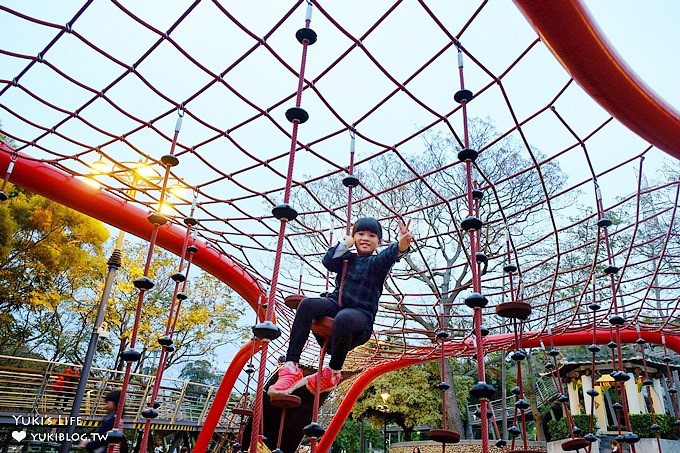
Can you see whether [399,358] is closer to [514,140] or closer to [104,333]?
[104,333]

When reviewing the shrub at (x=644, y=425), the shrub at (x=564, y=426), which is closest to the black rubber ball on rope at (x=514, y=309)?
the shrub at (x=644, y=425)

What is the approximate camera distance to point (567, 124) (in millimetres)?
2328

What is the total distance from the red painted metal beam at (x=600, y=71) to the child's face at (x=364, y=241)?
998 mm

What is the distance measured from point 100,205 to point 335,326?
2003 mm

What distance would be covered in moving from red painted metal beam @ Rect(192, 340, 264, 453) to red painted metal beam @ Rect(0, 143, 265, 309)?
0.74 m

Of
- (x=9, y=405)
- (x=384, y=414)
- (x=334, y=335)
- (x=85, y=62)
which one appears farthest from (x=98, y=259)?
(x=334, y=335)

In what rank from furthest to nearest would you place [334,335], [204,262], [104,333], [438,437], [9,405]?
[9,405], [104,333], [204,262], [438,437], [334,335]

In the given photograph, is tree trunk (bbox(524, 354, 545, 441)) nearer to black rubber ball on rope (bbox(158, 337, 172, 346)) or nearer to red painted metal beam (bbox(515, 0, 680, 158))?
red painted metal beam (bbox(515, 0, 680, 158))

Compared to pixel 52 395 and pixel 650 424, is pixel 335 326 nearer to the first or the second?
pixel 52 395

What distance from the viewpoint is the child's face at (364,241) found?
2160 millimetres

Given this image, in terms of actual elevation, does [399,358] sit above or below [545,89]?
below

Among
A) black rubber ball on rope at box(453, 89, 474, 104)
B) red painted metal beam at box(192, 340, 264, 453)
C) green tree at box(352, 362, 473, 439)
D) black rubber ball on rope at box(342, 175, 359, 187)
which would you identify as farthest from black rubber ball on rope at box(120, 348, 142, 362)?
green tree at box(352, 362, 473, 439)

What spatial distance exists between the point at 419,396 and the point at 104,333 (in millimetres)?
8246

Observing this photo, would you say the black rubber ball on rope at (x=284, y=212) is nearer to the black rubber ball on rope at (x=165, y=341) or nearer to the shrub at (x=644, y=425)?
the black rubber ball on rope at (x=165, y=341)
